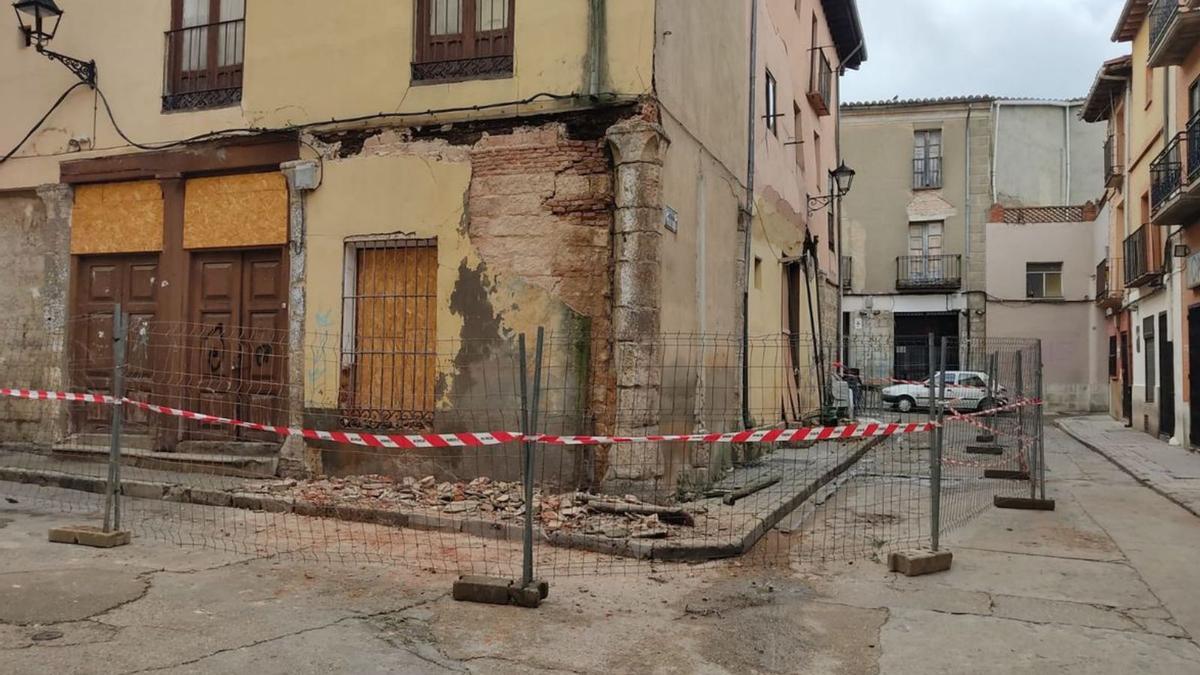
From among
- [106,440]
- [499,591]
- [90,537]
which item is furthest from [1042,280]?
[90,537]

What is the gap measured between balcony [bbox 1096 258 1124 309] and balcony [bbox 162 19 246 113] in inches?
867

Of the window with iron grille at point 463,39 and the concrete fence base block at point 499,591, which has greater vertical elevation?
the window with iron grille at point 463,39

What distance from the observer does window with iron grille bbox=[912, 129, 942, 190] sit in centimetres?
3139

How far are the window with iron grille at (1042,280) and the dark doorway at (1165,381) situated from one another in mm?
11682

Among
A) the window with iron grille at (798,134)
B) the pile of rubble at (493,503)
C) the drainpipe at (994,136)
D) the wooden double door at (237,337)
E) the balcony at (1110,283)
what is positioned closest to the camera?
the pile of rubble at (493,503)

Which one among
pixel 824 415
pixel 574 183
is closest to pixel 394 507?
pixel 574 183

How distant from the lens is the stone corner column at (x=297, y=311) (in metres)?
9.41

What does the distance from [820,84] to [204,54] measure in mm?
11739

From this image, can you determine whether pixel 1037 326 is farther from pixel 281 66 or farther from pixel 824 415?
pixel 281 66

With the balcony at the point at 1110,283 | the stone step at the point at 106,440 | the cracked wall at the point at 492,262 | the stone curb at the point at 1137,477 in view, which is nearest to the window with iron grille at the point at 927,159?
the balcony at the point at 1110,283

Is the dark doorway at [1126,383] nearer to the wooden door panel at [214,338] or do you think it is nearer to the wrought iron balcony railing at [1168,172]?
the wrought iron balcony railing at [1168,172]

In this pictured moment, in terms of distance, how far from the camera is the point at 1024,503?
30.0ft

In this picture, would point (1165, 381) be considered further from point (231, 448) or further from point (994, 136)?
point (231, 448)

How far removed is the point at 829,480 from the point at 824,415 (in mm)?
3307
